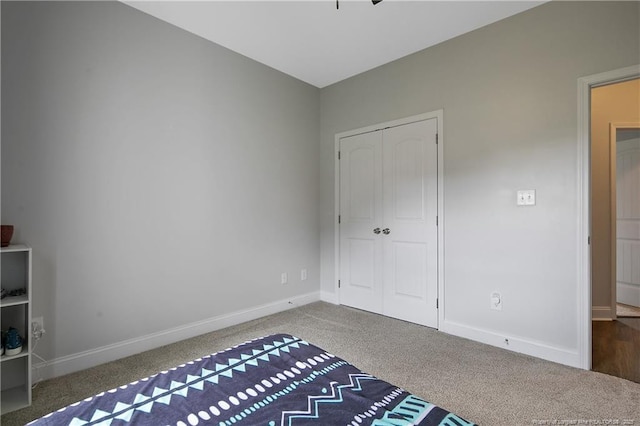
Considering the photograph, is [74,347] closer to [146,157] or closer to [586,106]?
[146,157]

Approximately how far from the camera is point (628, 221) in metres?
4.00

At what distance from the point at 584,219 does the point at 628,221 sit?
2526 millimetres

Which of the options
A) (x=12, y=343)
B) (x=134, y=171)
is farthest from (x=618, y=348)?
(x=12, y=343)

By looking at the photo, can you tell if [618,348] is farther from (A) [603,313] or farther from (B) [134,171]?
(B) [134,171]

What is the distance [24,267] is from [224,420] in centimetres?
203

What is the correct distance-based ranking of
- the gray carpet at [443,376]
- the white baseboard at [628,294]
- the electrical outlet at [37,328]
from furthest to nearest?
1. the white baseboard at [628,294]
2. the electrical outlet at [37,328]
3. the gray carpet at [443,376]

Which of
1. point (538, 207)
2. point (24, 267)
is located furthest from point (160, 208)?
point (538, 207)

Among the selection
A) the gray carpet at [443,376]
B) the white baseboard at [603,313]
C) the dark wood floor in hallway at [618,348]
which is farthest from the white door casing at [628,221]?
the gray carpet at [443,376]

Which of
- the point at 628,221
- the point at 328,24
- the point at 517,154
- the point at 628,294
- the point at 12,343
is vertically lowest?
the point at 628,294

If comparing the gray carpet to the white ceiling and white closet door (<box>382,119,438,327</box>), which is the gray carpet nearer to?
white closet door (<box>382,119,438,327</box>)

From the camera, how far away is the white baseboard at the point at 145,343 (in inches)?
87.4

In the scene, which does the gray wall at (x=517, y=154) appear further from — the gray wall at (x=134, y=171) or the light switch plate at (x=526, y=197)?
the gray wall at (x=134, y=171)

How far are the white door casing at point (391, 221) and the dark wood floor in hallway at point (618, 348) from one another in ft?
4.14

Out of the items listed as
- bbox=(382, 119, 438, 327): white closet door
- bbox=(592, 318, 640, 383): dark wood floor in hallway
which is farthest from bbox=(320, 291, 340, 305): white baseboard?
bbox=(592, 318, 640, 383): dark wood floor in hallway
